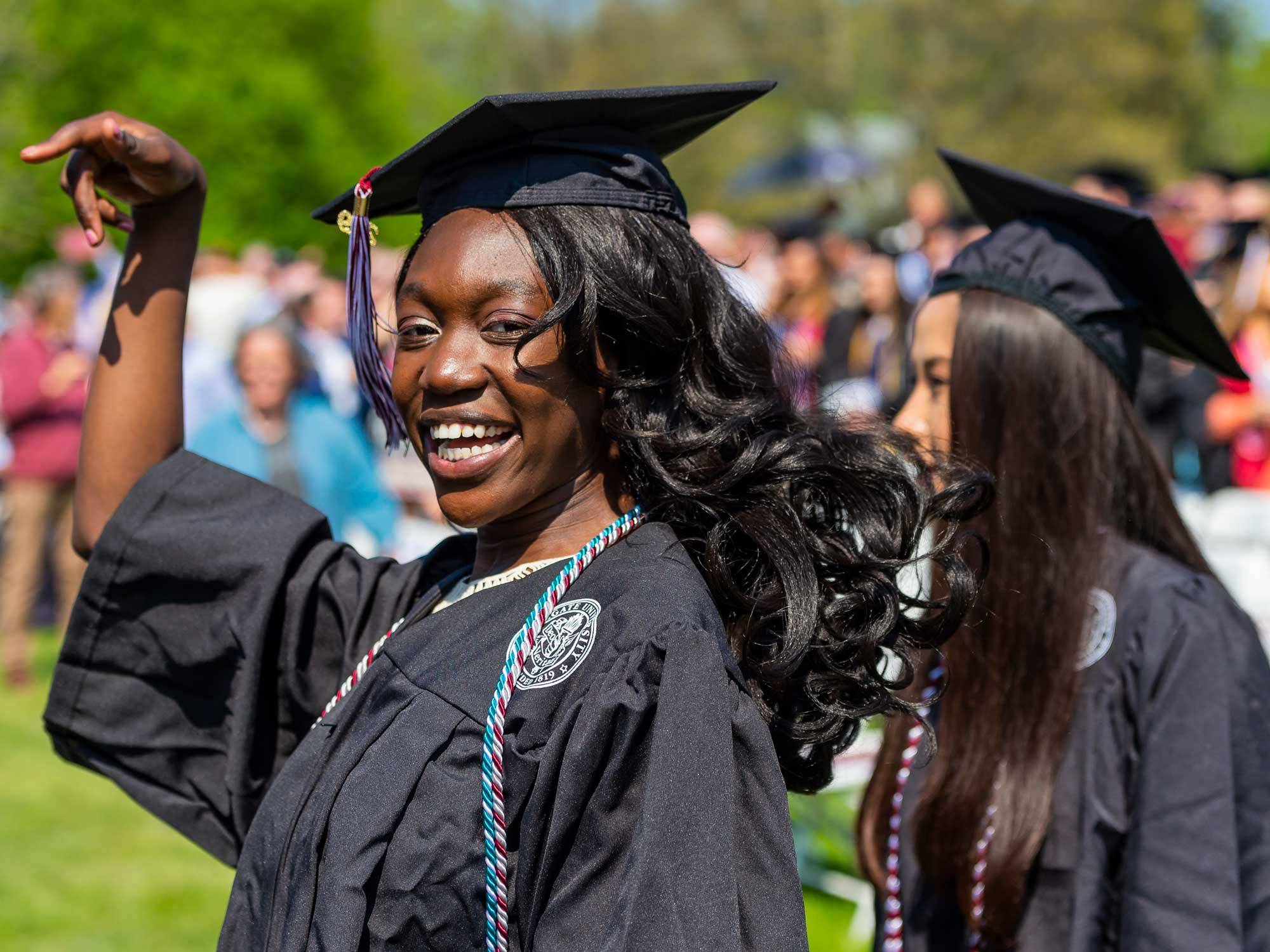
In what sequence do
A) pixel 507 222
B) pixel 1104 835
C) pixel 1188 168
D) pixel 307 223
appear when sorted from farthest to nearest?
pixel 1188 168
pixel 307 223
pixel 1104 835
pixel 507 222

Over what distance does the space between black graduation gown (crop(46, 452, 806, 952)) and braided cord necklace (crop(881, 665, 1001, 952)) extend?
0.95 meters

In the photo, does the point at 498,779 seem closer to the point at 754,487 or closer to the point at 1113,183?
the point at 754,487

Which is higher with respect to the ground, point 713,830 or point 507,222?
point 507,222

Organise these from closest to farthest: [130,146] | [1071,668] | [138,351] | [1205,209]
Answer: [130,146] < [138,351] < [1071,668] < [1205,209]

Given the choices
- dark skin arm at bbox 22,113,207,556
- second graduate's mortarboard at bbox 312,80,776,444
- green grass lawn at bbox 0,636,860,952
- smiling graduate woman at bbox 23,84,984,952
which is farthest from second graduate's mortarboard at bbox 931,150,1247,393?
green grass lawn at bbox 0,636,860,952

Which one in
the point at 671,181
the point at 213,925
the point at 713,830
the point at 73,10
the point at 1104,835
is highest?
the point at 73,10

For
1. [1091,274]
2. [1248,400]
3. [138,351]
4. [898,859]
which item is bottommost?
[898,859]

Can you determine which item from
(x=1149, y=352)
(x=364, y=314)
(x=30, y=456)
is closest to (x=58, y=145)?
(x=364, y=314)

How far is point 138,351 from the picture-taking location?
229 centimetres

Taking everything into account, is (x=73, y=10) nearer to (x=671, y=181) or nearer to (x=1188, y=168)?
(x=1188, y=168)

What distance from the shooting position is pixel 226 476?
2.30 metres

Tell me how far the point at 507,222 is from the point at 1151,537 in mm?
1494

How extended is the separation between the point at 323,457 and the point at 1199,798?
450 cm

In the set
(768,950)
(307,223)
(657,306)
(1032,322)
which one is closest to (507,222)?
(657,306)
